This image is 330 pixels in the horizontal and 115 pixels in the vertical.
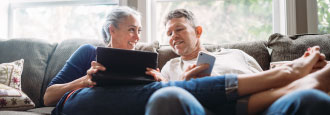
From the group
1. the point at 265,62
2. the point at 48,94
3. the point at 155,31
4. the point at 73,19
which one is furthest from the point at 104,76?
the point at 73,19

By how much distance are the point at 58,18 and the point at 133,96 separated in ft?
6.95

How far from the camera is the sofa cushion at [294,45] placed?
6.08 ft

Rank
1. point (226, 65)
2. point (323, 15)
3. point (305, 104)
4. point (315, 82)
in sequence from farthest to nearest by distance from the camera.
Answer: point (323, 15)
point (226, 65)
point (315, 82)
point (305, 104)

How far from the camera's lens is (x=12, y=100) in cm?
181

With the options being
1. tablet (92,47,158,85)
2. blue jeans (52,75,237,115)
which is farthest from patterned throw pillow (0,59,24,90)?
tablet (92,47,158,85)

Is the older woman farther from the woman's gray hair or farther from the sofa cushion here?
the sofa cushion

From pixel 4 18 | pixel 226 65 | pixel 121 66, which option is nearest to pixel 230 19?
pixel 226 65

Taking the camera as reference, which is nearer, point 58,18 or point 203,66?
point 203,66

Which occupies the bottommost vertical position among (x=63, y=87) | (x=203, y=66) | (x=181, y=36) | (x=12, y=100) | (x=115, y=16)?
(x=12, y=100)

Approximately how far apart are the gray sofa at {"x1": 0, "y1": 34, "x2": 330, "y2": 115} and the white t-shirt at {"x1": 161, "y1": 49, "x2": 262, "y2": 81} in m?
0.19

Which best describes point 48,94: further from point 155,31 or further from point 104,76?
point 155,31

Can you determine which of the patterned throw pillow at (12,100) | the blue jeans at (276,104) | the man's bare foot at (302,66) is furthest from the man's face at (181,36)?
the patterned throw pillow at (12,100)

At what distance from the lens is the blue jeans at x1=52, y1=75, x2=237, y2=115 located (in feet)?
3.58

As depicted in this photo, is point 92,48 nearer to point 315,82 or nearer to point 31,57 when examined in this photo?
point 31,57
